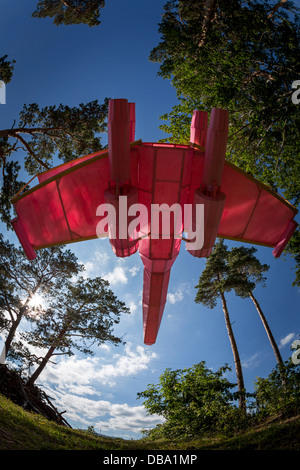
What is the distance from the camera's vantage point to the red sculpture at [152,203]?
2.54 meters

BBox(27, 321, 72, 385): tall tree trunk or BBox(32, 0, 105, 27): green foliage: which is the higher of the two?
BBox(32, 0, 105, 27): green foliage

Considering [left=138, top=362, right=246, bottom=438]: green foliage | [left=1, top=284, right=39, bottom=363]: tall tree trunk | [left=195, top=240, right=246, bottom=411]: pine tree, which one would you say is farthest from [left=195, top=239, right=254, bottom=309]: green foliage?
[left=1, top=284, right=39, bottom=363]: tall tree trunk

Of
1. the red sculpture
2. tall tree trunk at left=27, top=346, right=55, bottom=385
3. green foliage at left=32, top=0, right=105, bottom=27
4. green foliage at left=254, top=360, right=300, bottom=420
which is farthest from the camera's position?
tall tree trunk at left=27, top=346, right=55, bottom=385

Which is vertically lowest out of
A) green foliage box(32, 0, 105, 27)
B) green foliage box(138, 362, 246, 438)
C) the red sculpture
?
green foliage box(138, 362, 246, 438)

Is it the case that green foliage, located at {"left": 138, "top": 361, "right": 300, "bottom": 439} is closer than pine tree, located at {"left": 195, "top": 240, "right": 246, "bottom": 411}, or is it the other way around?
green foliage, located at {"left": 138, "top": 361, "right": 300, "bottom": 439}

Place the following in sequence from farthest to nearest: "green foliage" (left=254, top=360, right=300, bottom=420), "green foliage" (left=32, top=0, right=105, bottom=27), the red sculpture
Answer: "green foliage" (left=32, top=0, right=105, bottom=27) → "green foliage" (left=254, top=360, right=300, bottom=420) → the red sculpture

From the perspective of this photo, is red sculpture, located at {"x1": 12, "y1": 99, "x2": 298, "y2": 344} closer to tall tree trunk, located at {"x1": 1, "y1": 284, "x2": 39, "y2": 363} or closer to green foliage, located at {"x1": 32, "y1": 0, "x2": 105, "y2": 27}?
green foliage, located at {"x1": 32, "y1": 0, "x2": 105, "y2": 27}

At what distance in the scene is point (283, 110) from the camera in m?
6.25

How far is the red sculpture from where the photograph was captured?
8.32 ft

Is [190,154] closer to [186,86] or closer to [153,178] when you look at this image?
[153,178]

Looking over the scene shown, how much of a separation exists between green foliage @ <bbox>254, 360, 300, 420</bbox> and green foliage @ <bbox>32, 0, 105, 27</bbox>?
958 centimetres

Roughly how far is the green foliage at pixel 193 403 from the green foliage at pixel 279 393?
0.80 meters
